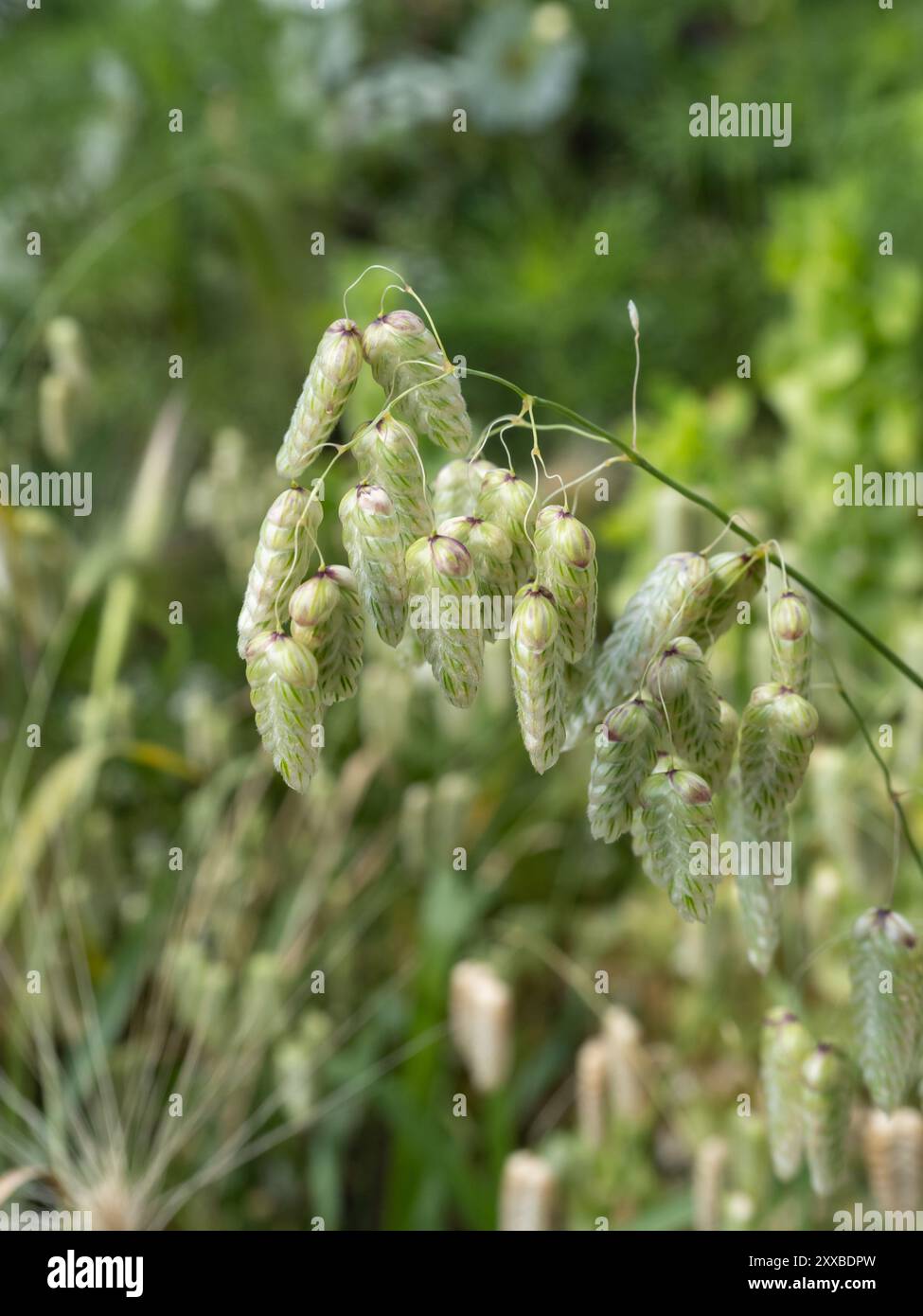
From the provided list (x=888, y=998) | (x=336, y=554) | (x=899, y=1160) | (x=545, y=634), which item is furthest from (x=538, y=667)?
(x=336, y=554)

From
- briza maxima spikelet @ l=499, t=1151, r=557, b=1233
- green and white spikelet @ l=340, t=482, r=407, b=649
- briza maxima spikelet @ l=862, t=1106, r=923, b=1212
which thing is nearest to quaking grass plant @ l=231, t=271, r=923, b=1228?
green and white spikelet @ l=340, t=482, r=407, b=649

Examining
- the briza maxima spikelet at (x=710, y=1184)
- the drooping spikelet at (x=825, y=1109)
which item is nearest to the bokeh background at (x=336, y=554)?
the briza maxima spikelet at (x=710, y=1184)

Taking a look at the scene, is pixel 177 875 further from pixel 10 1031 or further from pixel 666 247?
pixel 666 247

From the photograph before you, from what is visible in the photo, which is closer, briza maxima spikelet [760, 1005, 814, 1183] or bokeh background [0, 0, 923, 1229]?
briza maxima spikelet [760, 1005, 814, 1183]

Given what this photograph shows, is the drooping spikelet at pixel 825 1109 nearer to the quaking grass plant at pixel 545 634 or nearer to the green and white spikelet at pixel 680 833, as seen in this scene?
the quaking grass plant at pixel 545 634

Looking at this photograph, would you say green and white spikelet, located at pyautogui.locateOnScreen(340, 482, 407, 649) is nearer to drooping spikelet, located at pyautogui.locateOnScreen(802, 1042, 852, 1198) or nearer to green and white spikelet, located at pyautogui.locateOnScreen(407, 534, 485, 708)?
green and white spikelet, located at pyautogui.locateOnScreen(407, 534, 485, 708)

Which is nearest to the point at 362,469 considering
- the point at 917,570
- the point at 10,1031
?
the point at 10,1031
